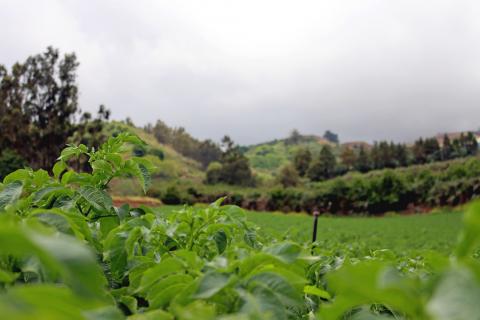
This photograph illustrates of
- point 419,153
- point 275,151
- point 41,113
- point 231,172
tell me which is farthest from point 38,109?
point 275,151

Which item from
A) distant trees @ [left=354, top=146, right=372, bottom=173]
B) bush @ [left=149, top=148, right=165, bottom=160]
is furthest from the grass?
bush @ [left=149, top=148, right=165, bottom=160]

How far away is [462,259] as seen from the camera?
17.1 inches

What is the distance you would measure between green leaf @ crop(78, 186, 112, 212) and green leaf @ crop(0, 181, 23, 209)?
15 centimetres

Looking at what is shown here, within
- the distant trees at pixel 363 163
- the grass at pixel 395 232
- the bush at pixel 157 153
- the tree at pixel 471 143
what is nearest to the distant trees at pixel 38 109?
the grass at pixel 395 232

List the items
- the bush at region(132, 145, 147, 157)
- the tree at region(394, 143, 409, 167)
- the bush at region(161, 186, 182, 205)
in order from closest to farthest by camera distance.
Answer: the bush at region(132, 145, 147, 157) < the bush at region(161, 186, 182, 205) < the tree at region(394, 143, 409, 167)

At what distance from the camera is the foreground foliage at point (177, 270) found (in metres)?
0.35

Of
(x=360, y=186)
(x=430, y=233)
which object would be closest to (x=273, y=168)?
(x=360, y=186)

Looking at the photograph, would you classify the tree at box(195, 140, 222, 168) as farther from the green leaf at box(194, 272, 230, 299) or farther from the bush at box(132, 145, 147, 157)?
the green leaf at box(194, 272, 230, 299)

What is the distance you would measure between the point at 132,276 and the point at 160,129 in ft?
210

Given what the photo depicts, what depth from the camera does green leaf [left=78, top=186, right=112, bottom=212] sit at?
1.10 meters

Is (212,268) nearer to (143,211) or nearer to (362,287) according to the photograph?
(362,287)

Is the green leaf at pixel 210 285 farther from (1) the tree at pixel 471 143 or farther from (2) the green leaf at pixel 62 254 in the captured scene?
(1) the tree at pixel 471 143

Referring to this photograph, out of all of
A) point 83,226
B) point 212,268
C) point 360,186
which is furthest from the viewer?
point 360,186

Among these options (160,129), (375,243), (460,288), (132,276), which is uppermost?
(160,129)
